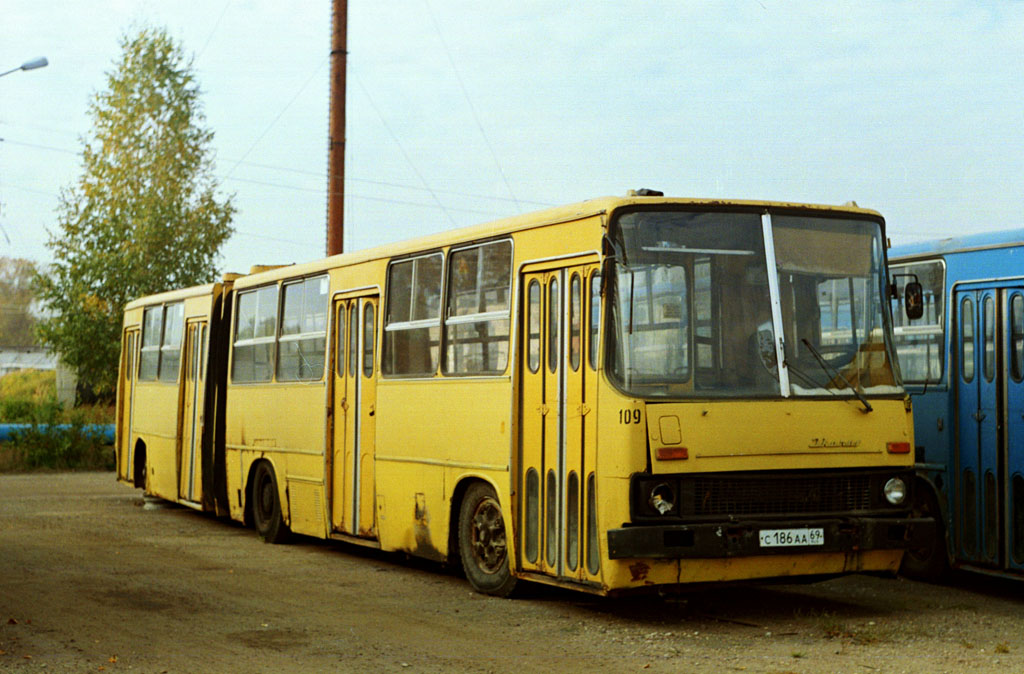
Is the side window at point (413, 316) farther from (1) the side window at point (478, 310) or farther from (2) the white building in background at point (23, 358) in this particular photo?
(2) the white building in background at point (23, 358)

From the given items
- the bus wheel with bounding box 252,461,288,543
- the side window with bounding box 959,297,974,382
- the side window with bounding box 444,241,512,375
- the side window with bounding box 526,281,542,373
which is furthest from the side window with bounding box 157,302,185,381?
the side window with bounding box 959,297,974,382

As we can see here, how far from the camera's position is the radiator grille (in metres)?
9.60

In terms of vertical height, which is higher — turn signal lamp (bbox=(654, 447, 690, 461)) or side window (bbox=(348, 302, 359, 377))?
side window (bbox=(348, 302, 359, 377))

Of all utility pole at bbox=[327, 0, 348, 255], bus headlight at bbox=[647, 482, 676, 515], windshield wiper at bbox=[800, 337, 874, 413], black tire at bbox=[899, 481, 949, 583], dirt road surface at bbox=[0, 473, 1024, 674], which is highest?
utility pole at bbox=[327, 0, 348, 255]

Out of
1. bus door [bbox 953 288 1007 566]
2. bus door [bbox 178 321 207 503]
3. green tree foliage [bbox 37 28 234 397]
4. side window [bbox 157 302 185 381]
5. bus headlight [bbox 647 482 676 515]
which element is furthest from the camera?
green tree foliage [bbox 37 28 234 397]

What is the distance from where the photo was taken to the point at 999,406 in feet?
36.9

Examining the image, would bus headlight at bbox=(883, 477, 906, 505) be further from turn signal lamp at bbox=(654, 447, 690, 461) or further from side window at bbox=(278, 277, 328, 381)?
side window at bbox=(278, 277, 328, 381)

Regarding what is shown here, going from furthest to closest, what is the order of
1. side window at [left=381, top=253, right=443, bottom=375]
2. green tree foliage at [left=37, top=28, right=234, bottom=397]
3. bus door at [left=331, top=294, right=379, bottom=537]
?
green tree foliage at [left=37, top=28, right=234, bottom=397] → bus door at [left=331, top=294, right=379, bottom=537] → side window at [left=381, top=253, right=443, bottom=375]

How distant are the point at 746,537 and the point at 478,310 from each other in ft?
10.5

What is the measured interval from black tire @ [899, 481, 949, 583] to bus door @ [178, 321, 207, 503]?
945 centimetres

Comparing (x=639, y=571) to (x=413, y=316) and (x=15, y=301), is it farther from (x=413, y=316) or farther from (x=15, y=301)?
(x=15, y=301)

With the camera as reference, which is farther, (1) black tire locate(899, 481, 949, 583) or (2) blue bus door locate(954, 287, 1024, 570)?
(1) black tire locate(899, 481, 949, 583)

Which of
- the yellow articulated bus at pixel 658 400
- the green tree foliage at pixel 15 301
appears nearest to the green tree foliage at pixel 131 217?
the yellow articulated bus at pixel 658 400

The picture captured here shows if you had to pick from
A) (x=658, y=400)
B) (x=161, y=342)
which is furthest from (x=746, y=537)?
(x=161, y=342)
